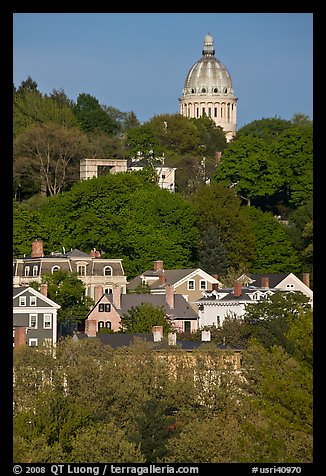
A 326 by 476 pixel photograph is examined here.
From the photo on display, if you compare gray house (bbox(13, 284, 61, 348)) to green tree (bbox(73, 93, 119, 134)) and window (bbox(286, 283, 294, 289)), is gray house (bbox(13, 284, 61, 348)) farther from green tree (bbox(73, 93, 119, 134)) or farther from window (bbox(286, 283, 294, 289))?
green tree (bbox(73, 93, 119, 134))

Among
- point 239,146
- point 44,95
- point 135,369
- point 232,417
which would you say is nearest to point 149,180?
point 239,146

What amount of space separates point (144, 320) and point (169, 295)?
5.99m

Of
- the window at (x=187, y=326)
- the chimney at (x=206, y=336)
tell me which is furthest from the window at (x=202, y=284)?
the chimney at (x=206, y=336)

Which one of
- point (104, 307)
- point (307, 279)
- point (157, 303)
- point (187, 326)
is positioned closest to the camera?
point (104, 307)

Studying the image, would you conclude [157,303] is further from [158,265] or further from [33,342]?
[33,342]

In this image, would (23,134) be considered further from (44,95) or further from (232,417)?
(232,417)

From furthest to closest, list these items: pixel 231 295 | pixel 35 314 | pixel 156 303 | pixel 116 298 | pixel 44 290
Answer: pixel 231 295 < pixel 156 303 < pixel 116 298 < pixel 44 290 < pixel 35 314

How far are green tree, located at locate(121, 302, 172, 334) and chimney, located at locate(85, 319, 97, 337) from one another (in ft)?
4.85

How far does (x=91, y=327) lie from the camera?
6356 centimetres

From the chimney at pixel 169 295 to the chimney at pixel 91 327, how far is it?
19.8ft

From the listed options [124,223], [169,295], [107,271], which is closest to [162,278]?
[107,271]

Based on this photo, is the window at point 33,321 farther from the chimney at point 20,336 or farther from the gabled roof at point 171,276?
the gabled roof at point 171,276

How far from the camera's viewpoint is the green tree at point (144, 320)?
65062 millimetres
